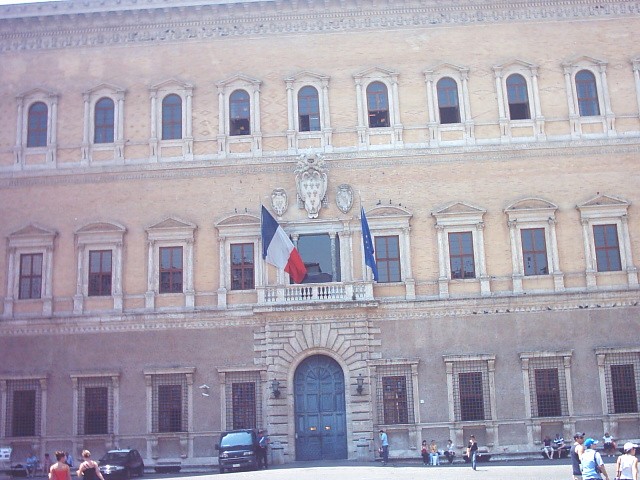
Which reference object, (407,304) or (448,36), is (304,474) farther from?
(448,36)

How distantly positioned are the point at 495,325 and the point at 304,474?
8741mm

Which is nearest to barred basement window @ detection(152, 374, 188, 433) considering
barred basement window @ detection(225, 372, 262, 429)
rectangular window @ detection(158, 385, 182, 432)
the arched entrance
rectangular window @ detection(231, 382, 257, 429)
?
rectangular window @ detection(158, 385, 182, 432)

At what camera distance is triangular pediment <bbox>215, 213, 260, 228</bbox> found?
1179 inches

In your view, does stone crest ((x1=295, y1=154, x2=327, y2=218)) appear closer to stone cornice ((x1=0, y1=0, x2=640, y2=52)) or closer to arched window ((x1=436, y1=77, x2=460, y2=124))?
arched window ((x1=436, y1=77, x2=460, y2=124))

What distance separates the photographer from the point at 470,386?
1136 inches

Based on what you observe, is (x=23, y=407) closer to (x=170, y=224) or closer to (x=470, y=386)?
(x=170, y=224)

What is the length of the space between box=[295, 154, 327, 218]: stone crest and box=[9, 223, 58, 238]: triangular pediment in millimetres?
8864

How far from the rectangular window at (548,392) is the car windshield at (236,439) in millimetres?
9706

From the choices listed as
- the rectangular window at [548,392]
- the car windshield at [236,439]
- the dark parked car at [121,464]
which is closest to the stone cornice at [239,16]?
the rectangular window at [548,392]

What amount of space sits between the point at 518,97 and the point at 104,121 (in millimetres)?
15052

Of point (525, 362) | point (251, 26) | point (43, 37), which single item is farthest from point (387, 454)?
point (43, 37)

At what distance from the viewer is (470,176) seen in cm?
3011

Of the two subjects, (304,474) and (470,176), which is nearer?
(304,474)

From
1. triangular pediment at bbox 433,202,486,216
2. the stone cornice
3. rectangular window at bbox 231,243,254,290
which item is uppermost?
the stone cornice
